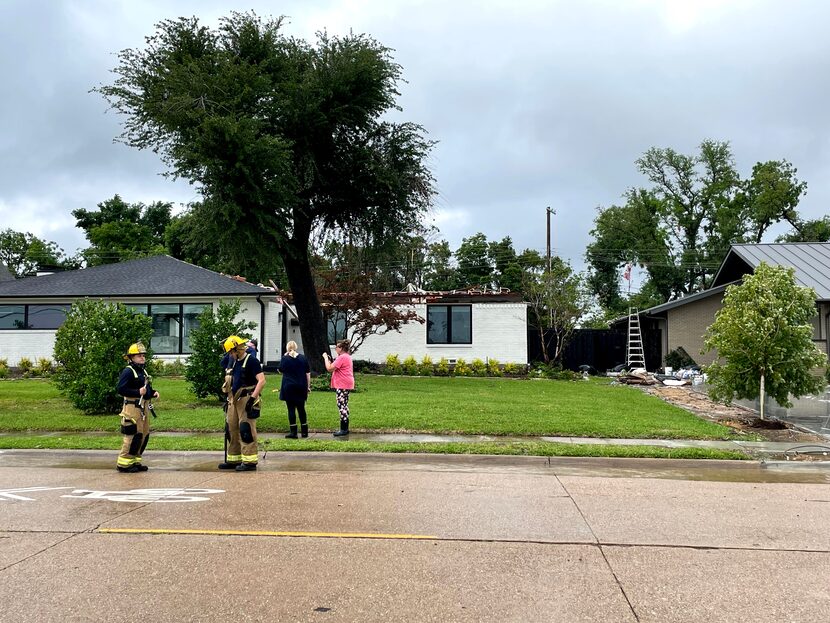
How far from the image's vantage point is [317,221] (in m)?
24.0

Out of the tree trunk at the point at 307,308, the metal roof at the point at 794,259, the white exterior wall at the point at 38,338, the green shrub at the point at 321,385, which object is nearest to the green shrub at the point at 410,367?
the tree trunk at the point at 307,308

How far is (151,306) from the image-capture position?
27391mm

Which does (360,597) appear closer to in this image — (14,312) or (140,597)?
(140,597)

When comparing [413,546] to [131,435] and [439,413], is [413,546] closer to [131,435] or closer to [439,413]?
[131,435]

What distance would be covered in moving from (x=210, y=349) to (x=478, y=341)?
1458 centimetres

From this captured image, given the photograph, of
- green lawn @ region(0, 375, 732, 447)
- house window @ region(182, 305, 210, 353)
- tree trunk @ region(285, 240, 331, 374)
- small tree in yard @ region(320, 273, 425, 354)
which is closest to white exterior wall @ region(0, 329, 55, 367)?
house window @ region(182, 305, 210, 353)

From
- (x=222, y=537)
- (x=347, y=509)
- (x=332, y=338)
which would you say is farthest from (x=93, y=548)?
(x=332, y=338)

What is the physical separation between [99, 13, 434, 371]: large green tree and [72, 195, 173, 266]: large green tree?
3486 centimetres

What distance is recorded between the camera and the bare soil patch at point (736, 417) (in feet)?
40.1

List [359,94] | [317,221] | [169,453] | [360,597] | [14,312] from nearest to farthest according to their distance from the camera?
[360,597], [169,453], [359,94], [317,221], [14,312]

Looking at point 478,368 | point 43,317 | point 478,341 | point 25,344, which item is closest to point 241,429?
point 478,368

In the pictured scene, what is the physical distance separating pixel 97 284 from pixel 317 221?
36.7 feet

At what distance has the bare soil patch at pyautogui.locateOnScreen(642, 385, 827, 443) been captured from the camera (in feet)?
40.1

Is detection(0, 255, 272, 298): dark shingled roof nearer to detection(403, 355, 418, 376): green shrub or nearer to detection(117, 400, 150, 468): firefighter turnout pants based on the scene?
detection(403, 355, 418, 376): green shrub
